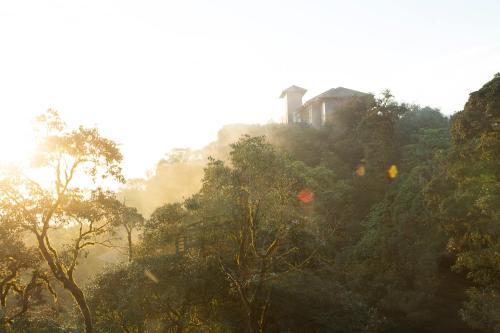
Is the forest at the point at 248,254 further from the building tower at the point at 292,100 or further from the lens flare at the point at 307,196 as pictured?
the building tower at the point at 292,100

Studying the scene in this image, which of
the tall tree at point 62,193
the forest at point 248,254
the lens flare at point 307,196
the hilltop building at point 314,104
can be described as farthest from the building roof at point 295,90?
the tall tree at point 62,193

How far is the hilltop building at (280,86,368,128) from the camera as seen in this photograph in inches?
2804

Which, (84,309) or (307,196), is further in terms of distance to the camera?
(307,196)

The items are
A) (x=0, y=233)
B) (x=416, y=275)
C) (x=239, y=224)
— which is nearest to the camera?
(x=0, y=233)

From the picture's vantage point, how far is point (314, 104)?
246 feet

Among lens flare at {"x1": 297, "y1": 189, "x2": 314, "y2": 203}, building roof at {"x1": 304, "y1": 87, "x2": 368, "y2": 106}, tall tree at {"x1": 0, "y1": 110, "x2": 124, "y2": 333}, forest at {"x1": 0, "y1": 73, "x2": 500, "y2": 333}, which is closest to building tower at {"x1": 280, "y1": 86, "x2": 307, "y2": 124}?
building roof at {"x1": 304, "y1": 87, "x2": 368, "y2": 106}

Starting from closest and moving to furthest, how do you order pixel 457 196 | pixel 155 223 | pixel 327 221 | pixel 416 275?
Result: pixel 457 196
pixel 155 223
pixel 416 275
pixel 327 221

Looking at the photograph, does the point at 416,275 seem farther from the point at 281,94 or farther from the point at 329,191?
the point at 281,94

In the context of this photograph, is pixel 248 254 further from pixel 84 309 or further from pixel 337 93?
pixel 337 93

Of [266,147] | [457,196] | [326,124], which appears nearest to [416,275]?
[457,196]

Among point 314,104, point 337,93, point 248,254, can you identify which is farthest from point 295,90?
point 248,254

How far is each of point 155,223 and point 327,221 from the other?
20754 mm

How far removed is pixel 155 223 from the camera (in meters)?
31.2

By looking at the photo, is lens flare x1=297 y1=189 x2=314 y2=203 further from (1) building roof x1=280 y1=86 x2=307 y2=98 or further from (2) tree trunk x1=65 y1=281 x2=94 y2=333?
(1) building roof x1=280 y1=86 x2=307 y2=98
